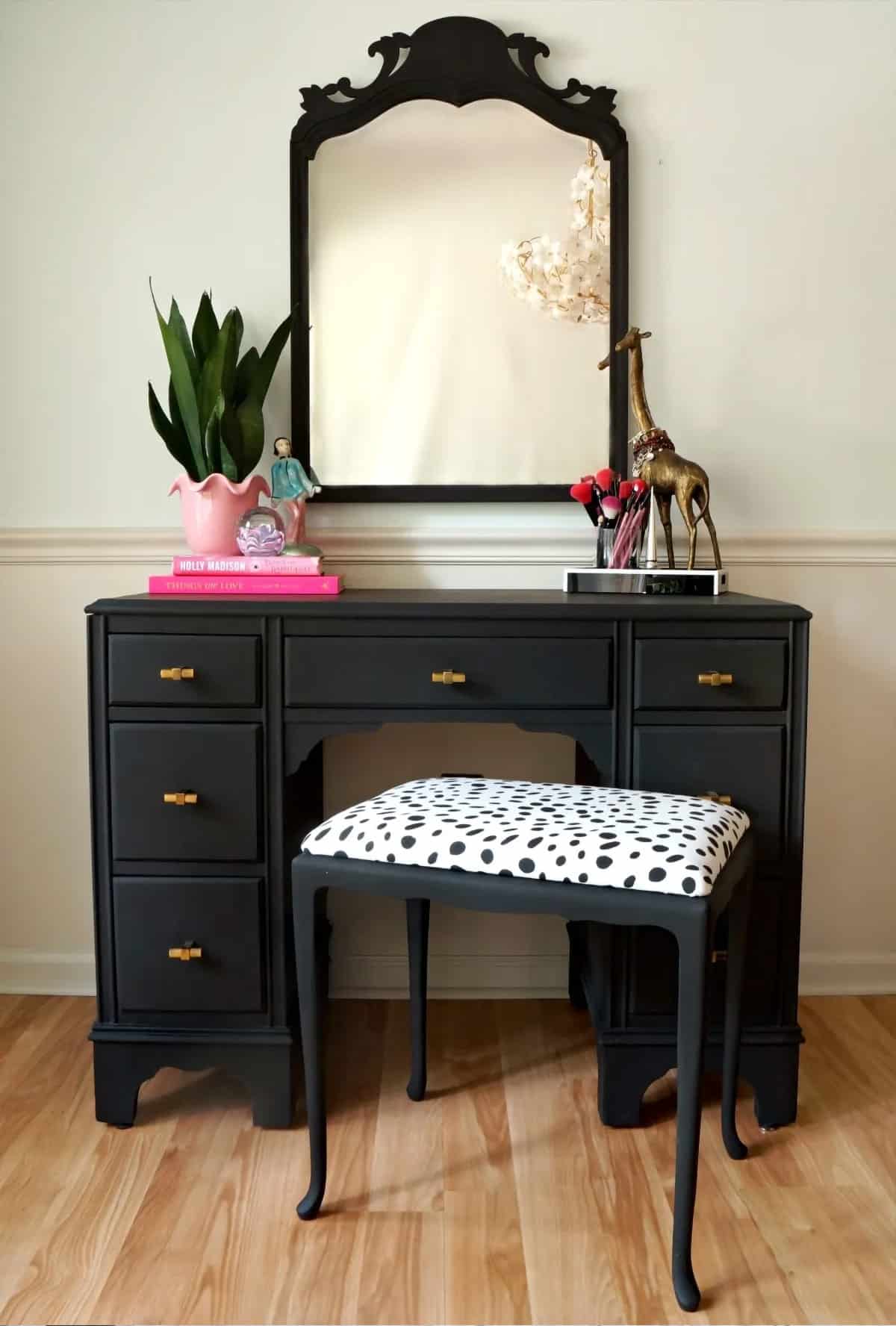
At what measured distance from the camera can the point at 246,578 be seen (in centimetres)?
197

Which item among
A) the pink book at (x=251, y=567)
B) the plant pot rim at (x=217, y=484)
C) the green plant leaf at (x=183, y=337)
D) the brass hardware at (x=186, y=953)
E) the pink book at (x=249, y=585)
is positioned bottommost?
the brass hardware at (x=186, y=953)

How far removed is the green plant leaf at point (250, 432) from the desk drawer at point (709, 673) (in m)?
0.84

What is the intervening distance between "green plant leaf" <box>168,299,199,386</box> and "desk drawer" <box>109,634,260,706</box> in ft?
1.91

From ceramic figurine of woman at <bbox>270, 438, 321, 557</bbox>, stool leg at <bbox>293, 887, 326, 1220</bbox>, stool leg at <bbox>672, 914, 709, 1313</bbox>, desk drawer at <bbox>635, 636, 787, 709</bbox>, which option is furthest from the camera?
ceramic figurine of woman at <bbox>270, 438, 321, 557</bbox>

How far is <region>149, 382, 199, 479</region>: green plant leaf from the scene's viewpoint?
2107 millimetres

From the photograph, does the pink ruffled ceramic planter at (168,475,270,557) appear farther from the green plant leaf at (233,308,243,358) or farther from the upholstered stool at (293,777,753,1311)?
the upholstered stool at (293,777,753,1311)

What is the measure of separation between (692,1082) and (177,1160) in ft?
2.74

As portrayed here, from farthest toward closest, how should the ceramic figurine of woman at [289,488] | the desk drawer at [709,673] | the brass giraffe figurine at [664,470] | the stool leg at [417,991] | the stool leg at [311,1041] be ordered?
1. the ceramic figurine of woman at [289,488]
2. the brass giraffe figurine at [664,470]
3. the stool leg at [417,991]
4. the desk drawer at [709,673]
5. the stool leg at [311,1041]

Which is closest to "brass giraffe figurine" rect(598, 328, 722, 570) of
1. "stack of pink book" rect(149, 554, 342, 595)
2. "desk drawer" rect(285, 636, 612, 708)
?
"desk drawer" rect(285, 636, 612, 708)

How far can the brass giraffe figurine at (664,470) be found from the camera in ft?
6.63

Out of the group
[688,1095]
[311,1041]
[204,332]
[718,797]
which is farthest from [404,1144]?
[204,332]

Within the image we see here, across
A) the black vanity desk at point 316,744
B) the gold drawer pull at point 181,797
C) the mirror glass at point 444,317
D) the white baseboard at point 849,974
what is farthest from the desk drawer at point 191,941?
the white baseboard at point 849,974

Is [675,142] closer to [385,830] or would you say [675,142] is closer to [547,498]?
[547,498]

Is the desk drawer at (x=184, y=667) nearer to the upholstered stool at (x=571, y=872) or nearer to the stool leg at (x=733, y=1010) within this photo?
the upholstered stool at (x=571, y=872)
